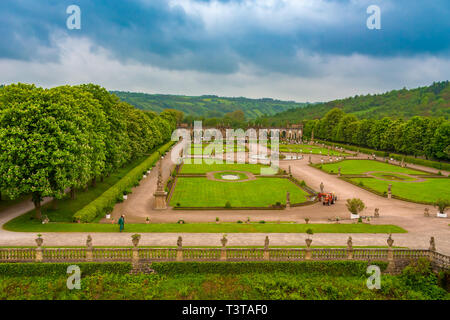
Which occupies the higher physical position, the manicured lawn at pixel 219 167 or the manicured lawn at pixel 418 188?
the manicured lawn at pixel 219 167

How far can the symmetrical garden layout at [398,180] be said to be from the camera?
46.6 metres

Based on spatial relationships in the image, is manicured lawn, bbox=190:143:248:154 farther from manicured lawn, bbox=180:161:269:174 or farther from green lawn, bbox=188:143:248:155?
manicured lawn, bbox=180:161:269:174

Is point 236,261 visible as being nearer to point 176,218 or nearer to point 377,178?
point 176,218

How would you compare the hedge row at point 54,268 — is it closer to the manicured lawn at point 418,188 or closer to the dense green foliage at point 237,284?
the dense green foliage at point 237,284

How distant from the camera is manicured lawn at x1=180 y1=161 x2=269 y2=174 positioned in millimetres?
65688

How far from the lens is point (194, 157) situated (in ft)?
288

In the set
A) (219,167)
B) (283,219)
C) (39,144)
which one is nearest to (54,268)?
(39,144)

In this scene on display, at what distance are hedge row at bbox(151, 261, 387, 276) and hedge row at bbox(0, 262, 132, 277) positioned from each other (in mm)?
2258

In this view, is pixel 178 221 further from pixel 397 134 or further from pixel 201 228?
pixel 397 134

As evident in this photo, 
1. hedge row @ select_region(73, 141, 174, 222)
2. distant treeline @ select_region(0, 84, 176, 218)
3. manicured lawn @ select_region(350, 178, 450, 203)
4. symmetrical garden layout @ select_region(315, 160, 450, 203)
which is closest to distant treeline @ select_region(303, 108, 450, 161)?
symmetrical garden layout @ select_region(315, 160, 450, 203)

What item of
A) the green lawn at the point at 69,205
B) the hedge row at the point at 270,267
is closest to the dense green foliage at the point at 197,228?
the green lawn at the point at 69,205

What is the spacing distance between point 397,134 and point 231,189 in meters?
70.0
